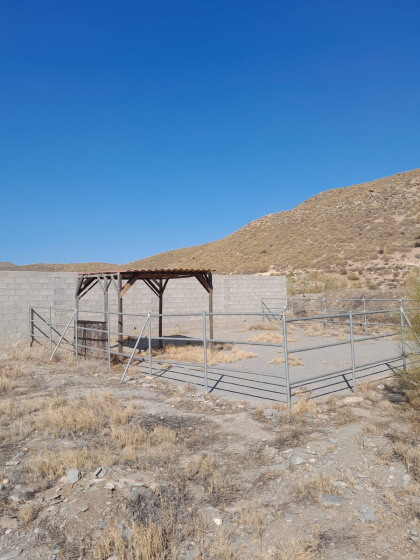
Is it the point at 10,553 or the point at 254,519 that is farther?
the point at 254,519

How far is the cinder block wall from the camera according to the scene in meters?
15.5

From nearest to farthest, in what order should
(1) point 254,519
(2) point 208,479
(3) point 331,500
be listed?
(1) point 254,519 → (3) point 331,500 → (2) point 208,479

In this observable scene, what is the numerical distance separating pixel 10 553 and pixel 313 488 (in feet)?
10.4

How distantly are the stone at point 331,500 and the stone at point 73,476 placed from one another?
2868mm

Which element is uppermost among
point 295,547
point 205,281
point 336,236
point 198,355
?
point 336,236

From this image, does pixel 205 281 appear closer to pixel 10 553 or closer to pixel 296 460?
pixel 296 460

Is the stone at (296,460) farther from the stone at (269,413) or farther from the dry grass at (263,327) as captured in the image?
the dry grass at (263,327)

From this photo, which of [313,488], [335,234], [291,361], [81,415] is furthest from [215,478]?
[335,234]

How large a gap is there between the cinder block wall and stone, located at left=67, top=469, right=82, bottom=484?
263 inches

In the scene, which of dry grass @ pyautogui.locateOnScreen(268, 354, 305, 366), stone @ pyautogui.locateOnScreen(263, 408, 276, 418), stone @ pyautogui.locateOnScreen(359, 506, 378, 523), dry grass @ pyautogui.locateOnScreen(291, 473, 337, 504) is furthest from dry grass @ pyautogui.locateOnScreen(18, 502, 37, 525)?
dry grass @ pyautogui.locateOnScreen(268, 354, 305, 366)

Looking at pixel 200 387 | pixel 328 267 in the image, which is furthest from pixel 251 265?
pixel 200 387

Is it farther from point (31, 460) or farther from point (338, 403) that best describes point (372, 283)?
point (31, 460)

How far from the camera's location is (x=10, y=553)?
3586 millimetres

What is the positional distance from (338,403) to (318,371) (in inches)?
123
